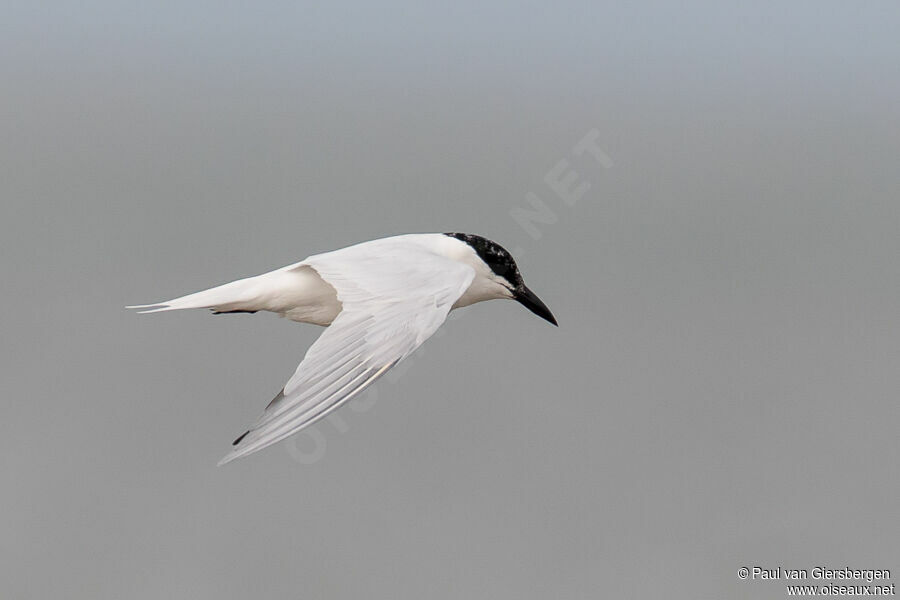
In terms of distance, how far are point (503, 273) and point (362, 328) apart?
2.15 metres

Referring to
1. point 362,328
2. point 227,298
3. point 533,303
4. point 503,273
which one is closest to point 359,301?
point 362,328

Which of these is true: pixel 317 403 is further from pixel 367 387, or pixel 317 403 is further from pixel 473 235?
pixel 473 235

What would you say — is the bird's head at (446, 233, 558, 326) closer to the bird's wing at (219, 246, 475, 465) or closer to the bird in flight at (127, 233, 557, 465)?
the bird in flight at (127, 233, 557, 465)

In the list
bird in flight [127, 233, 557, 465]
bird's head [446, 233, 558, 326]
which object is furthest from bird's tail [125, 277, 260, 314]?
bird's head [446, 233, 558, 326]

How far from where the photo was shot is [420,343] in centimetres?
475

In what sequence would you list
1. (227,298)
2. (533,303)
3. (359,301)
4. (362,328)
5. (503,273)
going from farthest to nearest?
(533,303) → (503,273) → (227,298) → (359,301) → (362,328)

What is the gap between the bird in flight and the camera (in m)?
4.30

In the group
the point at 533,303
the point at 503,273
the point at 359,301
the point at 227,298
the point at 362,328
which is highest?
the point at 227,298

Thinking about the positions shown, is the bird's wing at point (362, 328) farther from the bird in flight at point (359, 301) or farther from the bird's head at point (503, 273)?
the bird's head at point (503, 273)

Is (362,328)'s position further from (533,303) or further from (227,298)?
(533,303)

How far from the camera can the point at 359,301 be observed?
5.09 m

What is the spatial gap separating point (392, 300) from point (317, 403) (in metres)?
0.92

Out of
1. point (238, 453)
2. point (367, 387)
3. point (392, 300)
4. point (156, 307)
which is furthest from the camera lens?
point (156, 307)

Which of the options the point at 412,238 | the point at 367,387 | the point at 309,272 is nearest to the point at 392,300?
the point at 367,387
